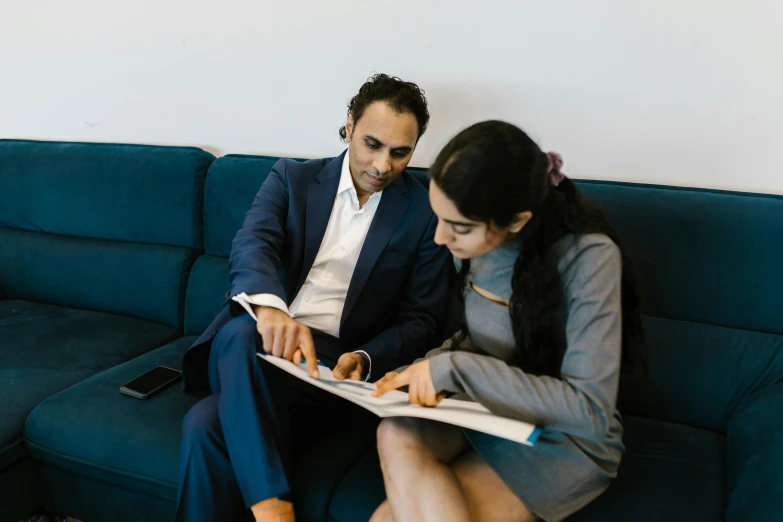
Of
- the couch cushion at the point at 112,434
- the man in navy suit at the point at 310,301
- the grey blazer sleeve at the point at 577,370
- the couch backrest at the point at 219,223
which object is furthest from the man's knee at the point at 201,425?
the couch backrest at the point at 219,223

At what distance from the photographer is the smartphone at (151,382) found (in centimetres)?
150

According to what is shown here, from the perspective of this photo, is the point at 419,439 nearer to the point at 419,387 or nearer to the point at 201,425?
the point at 419,387

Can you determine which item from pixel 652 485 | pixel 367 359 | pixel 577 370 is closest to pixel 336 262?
pixel 367 359

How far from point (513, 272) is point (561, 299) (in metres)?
0.12

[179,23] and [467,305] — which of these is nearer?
[467,305]

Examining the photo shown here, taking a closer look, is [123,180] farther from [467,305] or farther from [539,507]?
[539,507]

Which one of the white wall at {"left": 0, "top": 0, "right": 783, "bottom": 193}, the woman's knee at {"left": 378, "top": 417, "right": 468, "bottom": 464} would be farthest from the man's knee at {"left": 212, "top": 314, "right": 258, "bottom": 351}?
the white wall at {"left": 0, "top": 0, "right": 783, "bottom": 193}

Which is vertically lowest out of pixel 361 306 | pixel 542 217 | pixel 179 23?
pixel 361 306

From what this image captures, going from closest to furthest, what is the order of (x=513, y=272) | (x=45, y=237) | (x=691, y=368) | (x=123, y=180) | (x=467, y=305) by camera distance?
(x=513, y=272)
(x=467, y=305)
(x=691, y=368)
(x=123, y=180)
(x=45, y=237)

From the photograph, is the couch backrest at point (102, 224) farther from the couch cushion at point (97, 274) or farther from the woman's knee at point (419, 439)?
the woman's knee at point (419, 439)

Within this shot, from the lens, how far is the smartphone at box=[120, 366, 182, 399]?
150 cm

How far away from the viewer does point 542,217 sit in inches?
42.9

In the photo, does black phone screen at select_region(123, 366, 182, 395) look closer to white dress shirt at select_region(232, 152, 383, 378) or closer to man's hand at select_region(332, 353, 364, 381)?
white dress shirt at select_region(232, 152, 383, 378)

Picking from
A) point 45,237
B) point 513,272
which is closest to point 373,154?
point 513,272
